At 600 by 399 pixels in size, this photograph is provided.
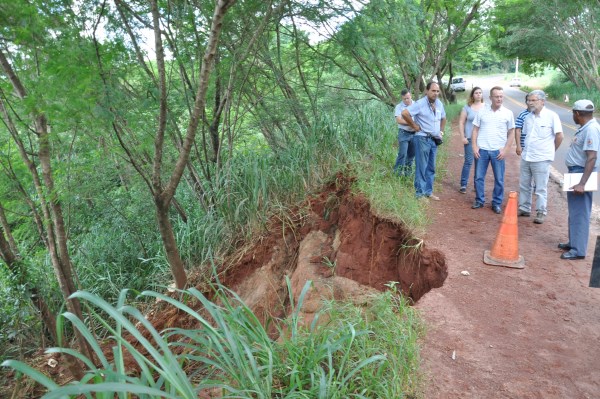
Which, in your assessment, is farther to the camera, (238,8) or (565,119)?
(565,119)

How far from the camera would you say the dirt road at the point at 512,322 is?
290 cm

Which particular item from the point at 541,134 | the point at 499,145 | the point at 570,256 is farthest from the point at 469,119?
the point at 570,256

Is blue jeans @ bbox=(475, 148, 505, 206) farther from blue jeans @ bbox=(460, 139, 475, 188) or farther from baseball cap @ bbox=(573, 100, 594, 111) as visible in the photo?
baseball cap @ bbox=(573, 100, 594, 111)

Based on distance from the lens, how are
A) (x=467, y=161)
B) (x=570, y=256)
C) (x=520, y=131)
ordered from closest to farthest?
(x=570, y=256) < (x=520, y=131) < (x=467, y=161)

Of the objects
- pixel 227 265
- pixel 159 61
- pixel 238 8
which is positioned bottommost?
pixel 227 265

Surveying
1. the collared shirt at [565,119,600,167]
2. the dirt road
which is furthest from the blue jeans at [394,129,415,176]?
the collared shirt at [565,119,600,167]

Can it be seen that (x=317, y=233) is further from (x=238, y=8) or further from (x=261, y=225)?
(x=238, y=8)

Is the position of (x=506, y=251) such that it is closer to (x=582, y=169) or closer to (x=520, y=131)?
(x=582, y=169)

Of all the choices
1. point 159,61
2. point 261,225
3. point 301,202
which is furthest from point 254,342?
point 301,202

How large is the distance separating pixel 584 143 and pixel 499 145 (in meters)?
1.43

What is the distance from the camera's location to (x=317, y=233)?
17.3ft

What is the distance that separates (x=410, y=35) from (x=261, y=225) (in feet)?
16.6

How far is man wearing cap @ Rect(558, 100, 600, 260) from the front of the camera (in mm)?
4516

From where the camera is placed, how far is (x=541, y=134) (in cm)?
546
